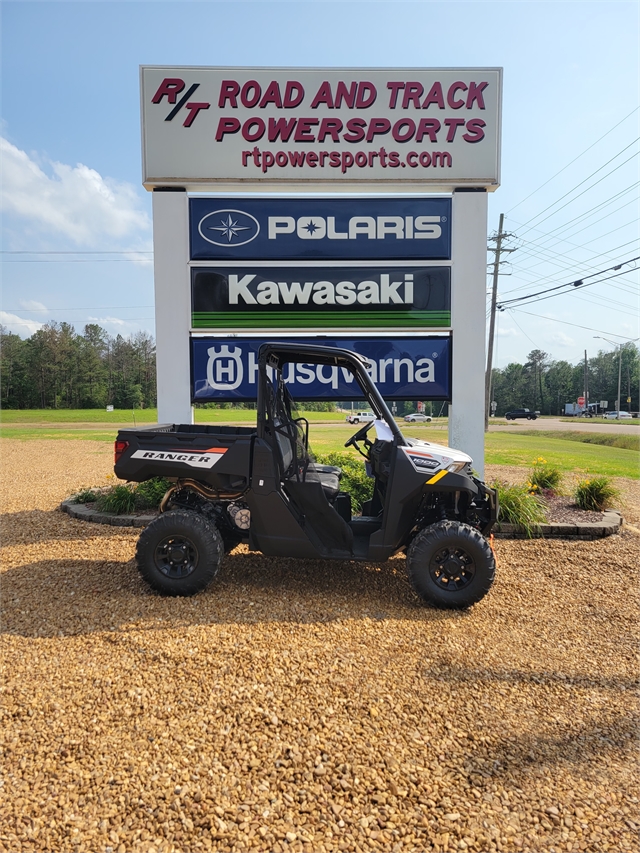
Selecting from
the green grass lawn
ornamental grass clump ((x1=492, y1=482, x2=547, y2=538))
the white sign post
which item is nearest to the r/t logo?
the white sign post

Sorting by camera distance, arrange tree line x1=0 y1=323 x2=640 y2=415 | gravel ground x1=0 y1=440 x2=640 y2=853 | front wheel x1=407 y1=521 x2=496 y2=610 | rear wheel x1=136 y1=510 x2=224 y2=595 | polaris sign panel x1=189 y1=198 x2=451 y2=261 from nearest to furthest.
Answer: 1. gravel ground x1=0 y1=440 x2=640 y2=853
2. front wheel x1=407 y1=521 x2=496 y2=610
3. rear wheel x1=136 y1=510 x2=224 y2=595
4. polaris sign panel x1=189 y1=198 x2=451 y2=261
5. tree line x1=0 y1=323 x2=640 y2=415

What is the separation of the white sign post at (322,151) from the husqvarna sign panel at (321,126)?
0.01 m

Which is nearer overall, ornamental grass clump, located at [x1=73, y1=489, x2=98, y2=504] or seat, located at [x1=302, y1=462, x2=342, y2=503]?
seat, located at [x1=302, y1=462, x2=342, y2=503]

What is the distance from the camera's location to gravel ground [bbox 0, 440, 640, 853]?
6.59ft

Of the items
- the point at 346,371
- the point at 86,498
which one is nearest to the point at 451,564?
the point at 346,371

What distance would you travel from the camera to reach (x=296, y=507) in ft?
14.4

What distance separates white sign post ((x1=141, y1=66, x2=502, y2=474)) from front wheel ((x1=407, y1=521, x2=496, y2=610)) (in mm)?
3213

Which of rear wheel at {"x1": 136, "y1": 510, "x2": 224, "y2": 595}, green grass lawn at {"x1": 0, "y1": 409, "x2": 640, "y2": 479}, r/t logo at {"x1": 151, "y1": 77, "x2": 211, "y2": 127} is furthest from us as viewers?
green grass lawn at {"x1": 0, "y1": 409, "x2": 640, "y2": 479}

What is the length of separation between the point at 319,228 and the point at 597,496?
202 inches

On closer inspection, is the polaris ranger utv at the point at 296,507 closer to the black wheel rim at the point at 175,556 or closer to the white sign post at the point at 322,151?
the black wheel rim at the point at 175,556

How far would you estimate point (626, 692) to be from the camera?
307 centimetres

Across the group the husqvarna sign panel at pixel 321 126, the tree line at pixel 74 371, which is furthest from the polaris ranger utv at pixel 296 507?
the tree line at pixel 74 371

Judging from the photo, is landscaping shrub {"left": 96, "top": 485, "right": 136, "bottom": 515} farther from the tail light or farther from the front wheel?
the front wheel

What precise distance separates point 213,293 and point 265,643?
5.06 m
